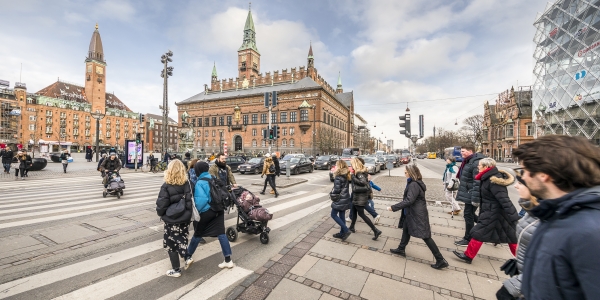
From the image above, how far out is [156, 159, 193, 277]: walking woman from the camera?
3.62 metres

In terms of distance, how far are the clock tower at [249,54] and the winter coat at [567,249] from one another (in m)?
70.3

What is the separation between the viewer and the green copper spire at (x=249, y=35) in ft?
228

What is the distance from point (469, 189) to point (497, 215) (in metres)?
1.62

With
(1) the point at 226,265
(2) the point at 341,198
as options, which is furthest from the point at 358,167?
(1) the point at 226,265

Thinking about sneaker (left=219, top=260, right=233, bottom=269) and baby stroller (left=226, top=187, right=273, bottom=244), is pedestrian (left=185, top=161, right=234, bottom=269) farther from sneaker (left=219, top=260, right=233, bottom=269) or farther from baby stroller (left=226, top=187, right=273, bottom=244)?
baby stroller (left=226, top=187, right=273, bottom=244)

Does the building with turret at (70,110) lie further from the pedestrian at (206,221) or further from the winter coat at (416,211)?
the winter coat at (416,211)

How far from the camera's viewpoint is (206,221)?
13.1ft

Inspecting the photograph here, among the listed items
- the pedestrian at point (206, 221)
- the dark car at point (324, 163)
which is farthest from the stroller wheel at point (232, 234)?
the dark car at point (324, 163)

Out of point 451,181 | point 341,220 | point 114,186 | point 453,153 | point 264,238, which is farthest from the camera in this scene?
point 114,186

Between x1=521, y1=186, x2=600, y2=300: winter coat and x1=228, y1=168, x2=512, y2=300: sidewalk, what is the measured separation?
248 centimetres

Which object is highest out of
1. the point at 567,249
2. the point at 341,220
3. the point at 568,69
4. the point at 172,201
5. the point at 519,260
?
the point at 568,69

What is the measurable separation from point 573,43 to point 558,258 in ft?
169

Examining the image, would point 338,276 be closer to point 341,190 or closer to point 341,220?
point 341,220

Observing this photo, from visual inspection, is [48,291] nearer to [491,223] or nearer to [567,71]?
[491,223]
